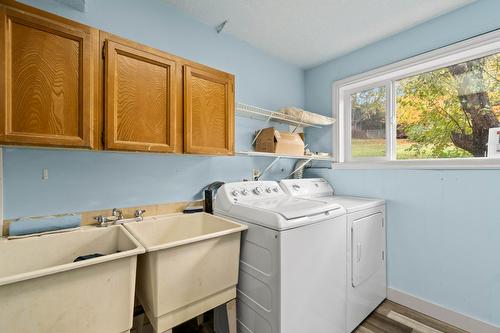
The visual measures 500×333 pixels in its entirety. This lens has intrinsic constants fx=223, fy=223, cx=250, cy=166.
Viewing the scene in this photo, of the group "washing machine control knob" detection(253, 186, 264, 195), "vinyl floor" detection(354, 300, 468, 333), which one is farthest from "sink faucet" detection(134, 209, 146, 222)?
"vinyl floor" detection(354, 300, 468, 333)

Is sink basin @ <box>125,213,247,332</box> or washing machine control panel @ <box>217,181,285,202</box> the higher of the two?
washing machine control panel @ <box>217,181,285,202</box>

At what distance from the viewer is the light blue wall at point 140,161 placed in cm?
130

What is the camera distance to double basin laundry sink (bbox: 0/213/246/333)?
81 cm

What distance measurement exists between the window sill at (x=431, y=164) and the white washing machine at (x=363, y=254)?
358mm

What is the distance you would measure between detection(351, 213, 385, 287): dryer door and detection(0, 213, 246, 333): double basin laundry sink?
941mm

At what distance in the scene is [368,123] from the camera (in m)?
2.46

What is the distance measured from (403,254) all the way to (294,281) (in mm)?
1361

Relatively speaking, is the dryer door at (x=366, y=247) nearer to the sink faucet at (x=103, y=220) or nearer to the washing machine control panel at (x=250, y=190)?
the washing machine control panel at (x=250, y=190)

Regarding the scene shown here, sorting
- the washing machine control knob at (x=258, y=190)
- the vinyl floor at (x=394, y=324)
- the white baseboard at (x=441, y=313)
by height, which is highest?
the washing machine control knob at (x=258, y=190)

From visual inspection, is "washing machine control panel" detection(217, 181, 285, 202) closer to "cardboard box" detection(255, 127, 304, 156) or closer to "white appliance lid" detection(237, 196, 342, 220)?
"white appliance lid" detection(237, 196, 342, 220)

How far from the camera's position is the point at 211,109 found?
1.63m

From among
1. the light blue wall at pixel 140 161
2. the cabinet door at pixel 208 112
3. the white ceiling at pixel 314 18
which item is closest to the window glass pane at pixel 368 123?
the white ceiling at pixel 314 18

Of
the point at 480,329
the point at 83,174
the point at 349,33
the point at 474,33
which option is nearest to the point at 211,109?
the point at 83,174

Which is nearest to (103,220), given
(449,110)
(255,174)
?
(255,174)
